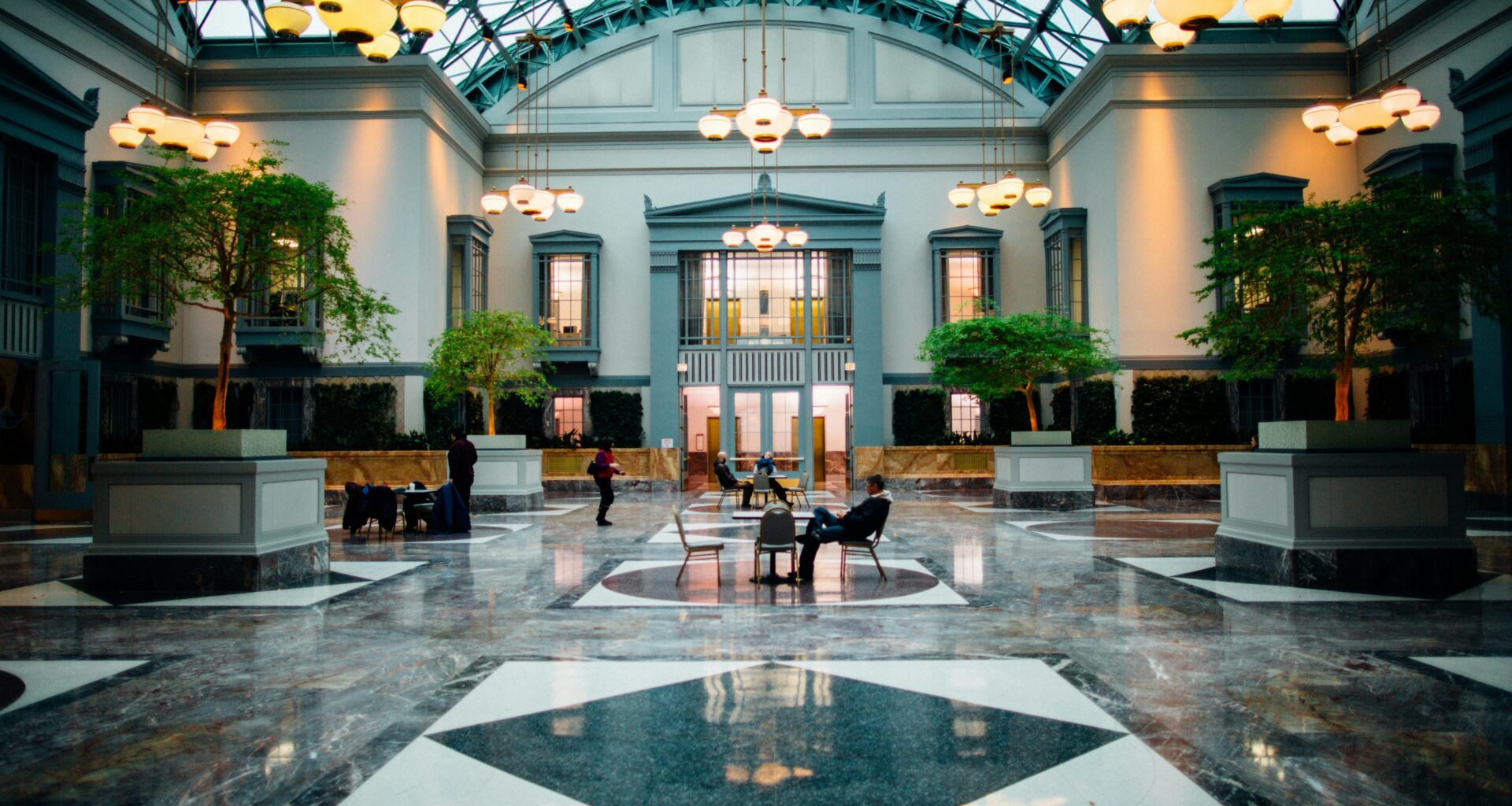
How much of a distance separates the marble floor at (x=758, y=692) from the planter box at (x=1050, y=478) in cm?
879

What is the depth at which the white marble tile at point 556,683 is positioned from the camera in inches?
183

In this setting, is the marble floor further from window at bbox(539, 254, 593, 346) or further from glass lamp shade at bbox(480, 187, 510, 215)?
window at bbox(539, 254, 593, 346)

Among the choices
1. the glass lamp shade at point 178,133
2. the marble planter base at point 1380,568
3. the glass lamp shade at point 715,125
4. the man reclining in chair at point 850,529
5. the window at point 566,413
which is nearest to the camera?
the marble planter base at point 1380,568

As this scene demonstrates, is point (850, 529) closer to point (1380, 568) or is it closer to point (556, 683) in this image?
point (556, 683)

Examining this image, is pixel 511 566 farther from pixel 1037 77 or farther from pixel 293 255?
pixel 1037 77

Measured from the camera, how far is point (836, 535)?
28.8 feet

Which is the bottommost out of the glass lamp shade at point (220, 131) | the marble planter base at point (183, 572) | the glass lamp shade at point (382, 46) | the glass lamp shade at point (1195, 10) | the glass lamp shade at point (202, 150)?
the marble planter base at point (183, 572)

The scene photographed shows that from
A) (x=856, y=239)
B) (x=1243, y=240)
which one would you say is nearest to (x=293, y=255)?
(x=1243, y=240)

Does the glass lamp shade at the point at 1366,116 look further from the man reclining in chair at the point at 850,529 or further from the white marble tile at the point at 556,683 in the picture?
the white marble tile at the point at 556,683

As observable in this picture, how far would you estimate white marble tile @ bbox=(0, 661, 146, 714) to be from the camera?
4984mm

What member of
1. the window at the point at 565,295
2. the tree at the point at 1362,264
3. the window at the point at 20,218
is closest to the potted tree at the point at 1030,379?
the tree at the point at 1362,264

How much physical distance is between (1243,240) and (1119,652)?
593 centimetres

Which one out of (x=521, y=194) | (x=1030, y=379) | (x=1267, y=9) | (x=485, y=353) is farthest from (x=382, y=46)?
(x=1030, y=379)

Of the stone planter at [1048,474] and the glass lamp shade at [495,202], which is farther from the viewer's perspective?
the stone planter at [1048,474]
